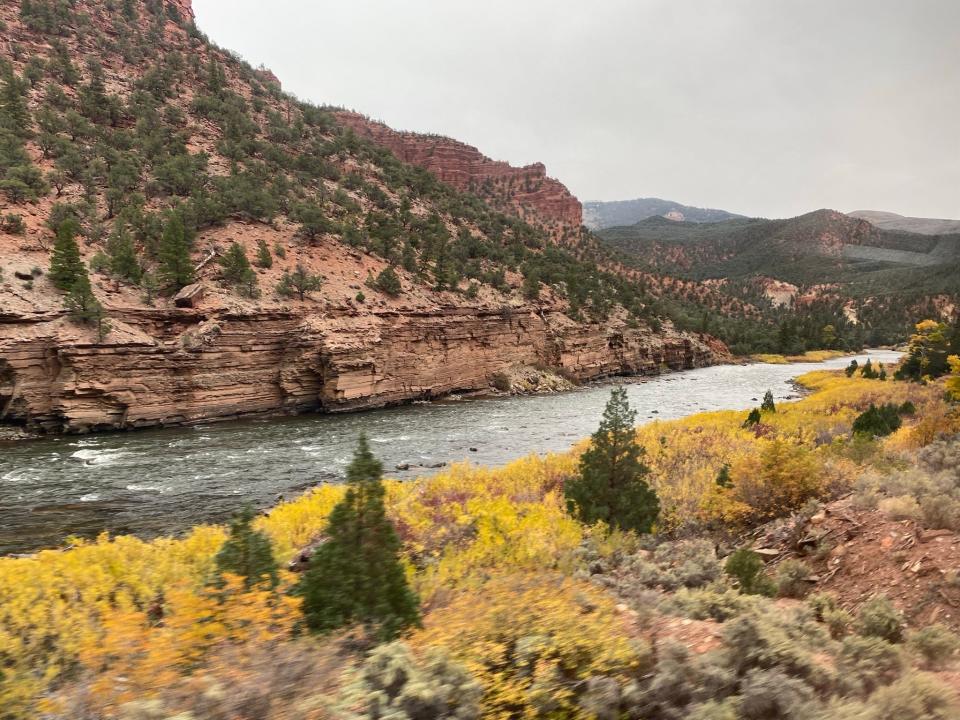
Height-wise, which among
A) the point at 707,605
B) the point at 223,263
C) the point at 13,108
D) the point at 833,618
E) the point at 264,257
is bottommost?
the point at 833,618

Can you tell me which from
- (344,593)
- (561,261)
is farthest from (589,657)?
(561,261)

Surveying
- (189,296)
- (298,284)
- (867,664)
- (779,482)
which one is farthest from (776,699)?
(298,284)

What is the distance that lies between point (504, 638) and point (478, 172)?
12161cm

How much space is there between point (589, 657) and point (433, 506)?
8360mm

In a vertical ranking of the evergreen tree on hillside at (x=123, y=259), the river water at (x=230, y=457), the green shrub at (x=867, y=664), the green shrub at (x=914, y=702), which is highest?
the evergreen tree on hillside at (x=123, y=259)

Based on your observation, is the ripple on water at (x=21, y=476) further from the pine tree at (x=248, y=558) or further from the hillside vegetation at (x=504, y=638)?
the pine tree at (x=248, y=558)

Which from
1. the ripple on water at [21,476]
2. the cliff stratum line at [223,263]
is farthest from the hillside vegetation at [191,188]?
the ripple on water at [21,476]

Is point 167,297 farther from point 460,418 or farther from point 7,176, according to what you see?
point 460,418

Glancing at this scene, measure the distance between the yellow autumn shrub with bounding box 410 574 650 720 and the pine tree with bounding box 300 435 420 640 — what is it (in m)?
0.38

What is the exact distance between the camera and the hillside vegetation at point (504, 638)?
311cm

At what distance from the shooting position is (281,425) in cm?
2650

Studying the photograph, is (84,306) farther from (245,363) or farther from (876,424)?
(876,424)

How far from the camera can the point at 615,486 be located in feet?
33.3

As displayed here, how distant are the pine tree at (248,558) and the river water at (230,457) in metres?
9.08
